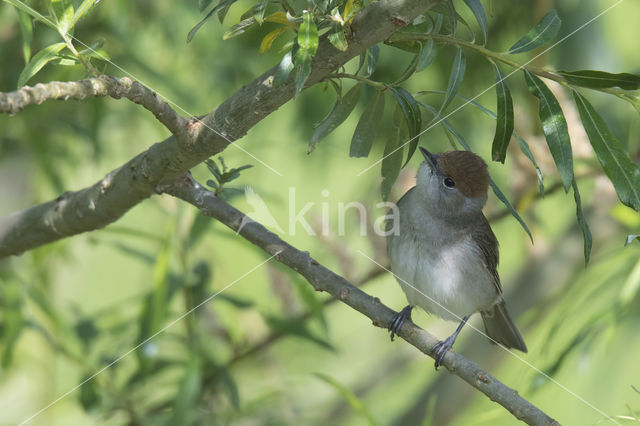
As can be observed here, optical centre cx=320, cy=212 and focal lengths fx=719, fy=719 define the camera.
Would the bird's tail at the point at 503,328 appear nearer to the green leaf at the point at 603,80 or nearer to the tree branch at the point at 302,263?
the tree branch at the point at 302,263

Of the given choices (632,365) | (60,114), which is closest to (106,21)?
(60,114)

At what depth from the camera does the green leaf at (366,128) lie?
1.87 meters

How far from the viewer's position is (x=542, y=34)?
1.72 m

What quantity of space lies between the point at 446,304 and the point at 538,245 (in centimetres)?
70

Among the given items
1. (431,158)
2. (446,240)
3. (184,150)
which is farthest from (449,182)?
(184,150)

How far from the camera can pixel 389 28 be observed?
4.78 feet

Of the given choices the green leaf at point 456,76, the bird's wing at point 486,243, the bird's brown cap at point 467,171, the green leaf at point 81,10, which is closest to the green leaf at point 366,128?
the green leaf at point 456,76

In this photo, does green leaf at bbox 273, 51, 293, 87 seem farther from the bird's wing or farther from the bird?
the bird's wing

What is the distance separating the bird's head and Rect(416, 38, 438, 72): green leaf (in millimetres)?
1244

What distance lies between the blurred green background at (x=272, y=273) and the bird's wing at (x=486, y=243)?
0.24 m

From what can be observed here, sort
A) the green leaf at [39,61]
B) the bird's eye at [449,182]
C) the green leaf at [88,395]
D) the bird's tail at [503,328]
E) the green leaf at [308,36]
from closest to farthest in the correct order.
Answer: the green leaf at [308,36] → the green leaf at [39,61] → the green leaf at [88,395] → the bird's eye at [449,182] → the bird's tail at [503,328]

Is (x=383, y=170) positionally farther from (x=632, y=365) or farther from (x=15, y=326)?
(x=632, y=365)

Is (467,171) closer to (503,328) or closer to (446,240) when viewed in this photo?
(446,240)

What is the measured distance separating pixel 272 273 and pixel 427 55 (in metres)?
1.85
